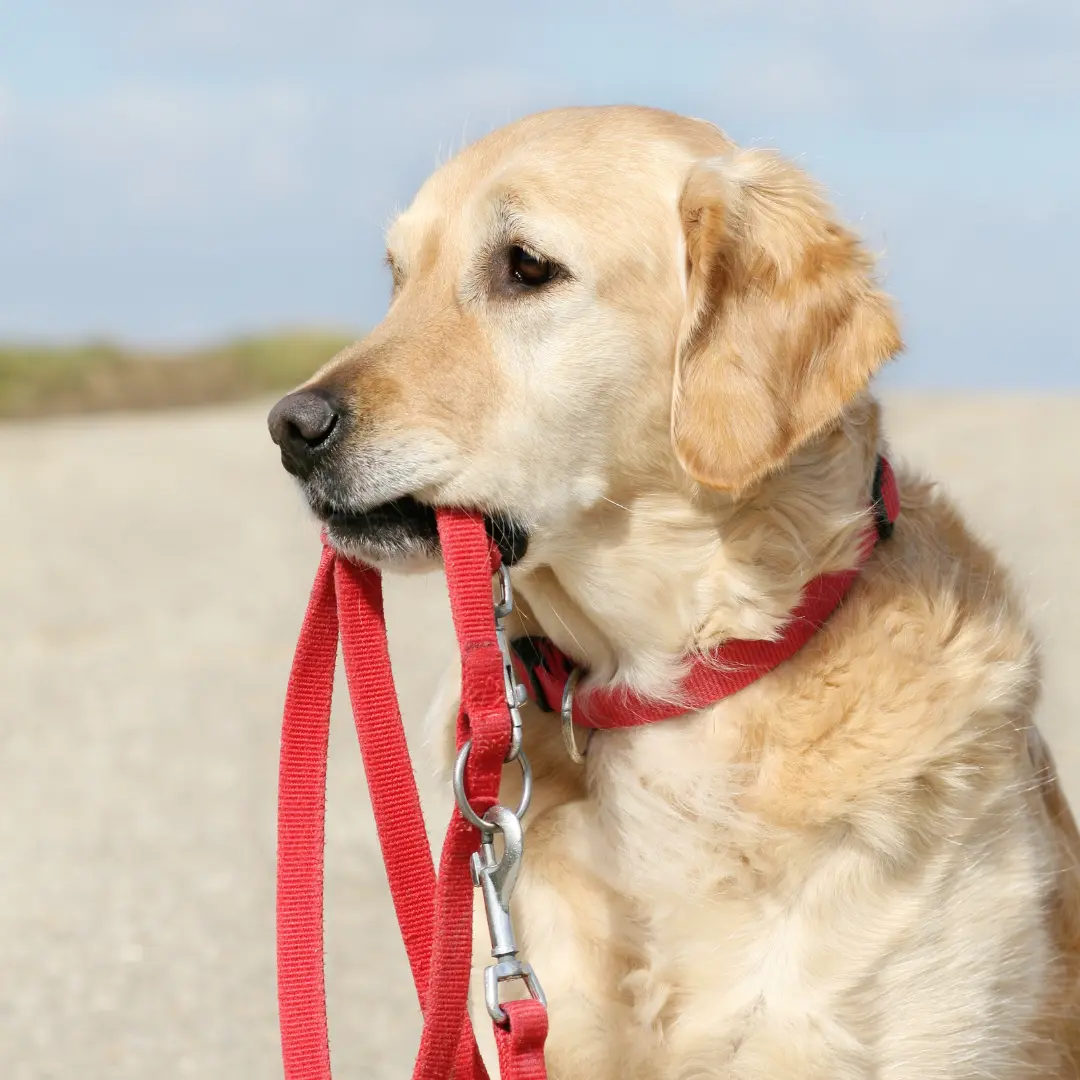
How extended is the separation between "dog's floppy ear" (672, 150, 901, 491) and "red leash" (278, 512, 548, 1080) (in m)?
0.45

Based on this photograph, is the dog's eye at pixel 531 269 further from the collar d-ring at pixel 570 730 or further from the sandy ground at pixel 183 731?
the collar d-ring at pixel 570 730

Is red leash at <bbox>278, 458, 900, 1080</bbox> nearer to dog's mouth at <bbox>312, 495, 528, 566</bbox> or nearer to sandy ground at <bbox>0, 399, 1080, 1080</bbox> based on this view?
dog's mouth at <bbox>312, 495, 528, 566</bbox>

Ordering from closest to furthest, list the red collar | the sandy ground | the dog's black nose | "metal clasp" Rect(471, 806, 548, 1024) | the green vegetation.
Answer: "metal clasp" Rect(471, 806, 548, 1024)
the dog's black nose
the red collar
the sandy ground
the green vegetation

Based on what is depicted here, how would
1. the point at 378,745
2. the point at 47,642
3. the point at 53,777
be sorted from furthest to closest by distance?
the point at 47,642 < the point at 53,777 < the point at 378,745

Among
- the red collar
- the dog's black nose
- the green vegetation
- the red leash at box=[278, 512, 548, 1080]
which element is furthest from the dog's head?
the green vegetation

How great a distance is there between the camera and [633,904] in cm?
279

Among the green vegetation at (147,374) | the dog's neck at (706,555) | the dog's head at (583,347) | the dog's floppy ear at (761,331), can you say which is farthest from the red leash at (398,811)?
the green vegetation at (147,374)

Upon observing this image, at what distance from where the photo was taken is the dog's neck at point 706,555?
2783mm

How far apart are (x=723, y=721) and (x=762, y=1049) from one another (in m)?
0.56

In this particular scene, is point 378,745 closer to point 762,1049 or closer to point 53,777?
point 762,1049

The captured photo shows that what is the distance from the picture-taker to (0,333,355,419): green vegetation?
16453mm

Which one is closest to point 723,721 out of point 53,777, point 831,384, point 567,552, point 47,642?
point 567,552

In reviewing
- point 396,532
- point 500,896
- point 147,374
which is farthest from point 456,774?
point 147,374

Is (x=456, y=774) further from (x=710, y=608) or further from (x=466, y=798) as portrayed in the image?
(x=710, y=608)
